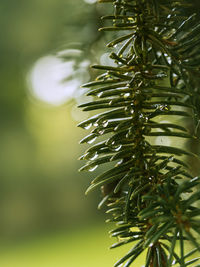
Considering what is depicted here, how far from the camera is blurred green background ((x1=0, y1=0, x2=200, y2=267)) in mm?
448

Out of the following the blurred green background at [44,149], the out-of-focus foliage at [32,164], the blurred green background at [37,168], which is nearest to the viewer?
the blurred green background at [44,149]

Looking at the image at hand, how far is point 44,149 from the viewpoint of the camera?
4531 mm

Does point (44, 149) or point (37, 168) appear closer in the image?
point (44, 149)

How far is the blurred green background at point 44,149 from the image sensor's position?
0.45 meters

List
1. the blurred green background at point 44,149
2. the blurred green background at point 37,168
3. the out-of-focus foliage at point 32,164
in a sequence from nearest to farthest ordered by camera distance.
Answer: the blurred green background at point 44,149 → the blurred green background at point 37,168 → the out-of-focus foliage at point 32,164

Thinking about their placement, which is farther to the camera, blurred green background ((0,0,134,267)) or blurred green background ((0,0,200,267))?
blurred green background ((0,0,134,267))

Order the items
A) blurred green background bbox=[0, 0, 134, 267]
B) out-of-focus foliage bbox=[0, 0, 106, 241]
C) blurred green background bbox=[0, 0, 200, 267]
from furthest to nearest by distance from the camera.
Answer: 1. out-of-focus foliage bbox=[0, 0, 106, 241]
2. blurred green background bbox=[0, 0, 134, 267]
3. blurred green background bbox=[0, 0, 200, 267]

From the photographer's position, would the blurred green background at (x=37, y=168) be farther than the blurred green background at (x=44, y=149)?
Yes

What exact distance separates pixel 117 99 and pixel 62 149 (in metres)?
4.45

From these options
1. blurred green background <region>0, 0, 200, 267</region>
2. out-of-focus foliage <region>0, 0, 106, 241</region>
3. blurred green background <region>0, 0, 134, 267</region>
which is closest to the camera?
blurred green background <region>0, 0, 200, 267</region>

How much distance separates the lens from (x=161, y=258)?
187mm

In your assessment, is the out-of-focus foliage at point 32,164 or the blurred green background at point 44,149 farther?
the out-of-focus foliage at point 32,164

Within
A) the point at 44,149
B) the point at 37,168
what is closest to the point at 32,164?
the point at 37,168

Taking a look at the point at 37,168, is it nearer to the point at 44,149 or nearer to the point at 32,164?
the point at 32,164
